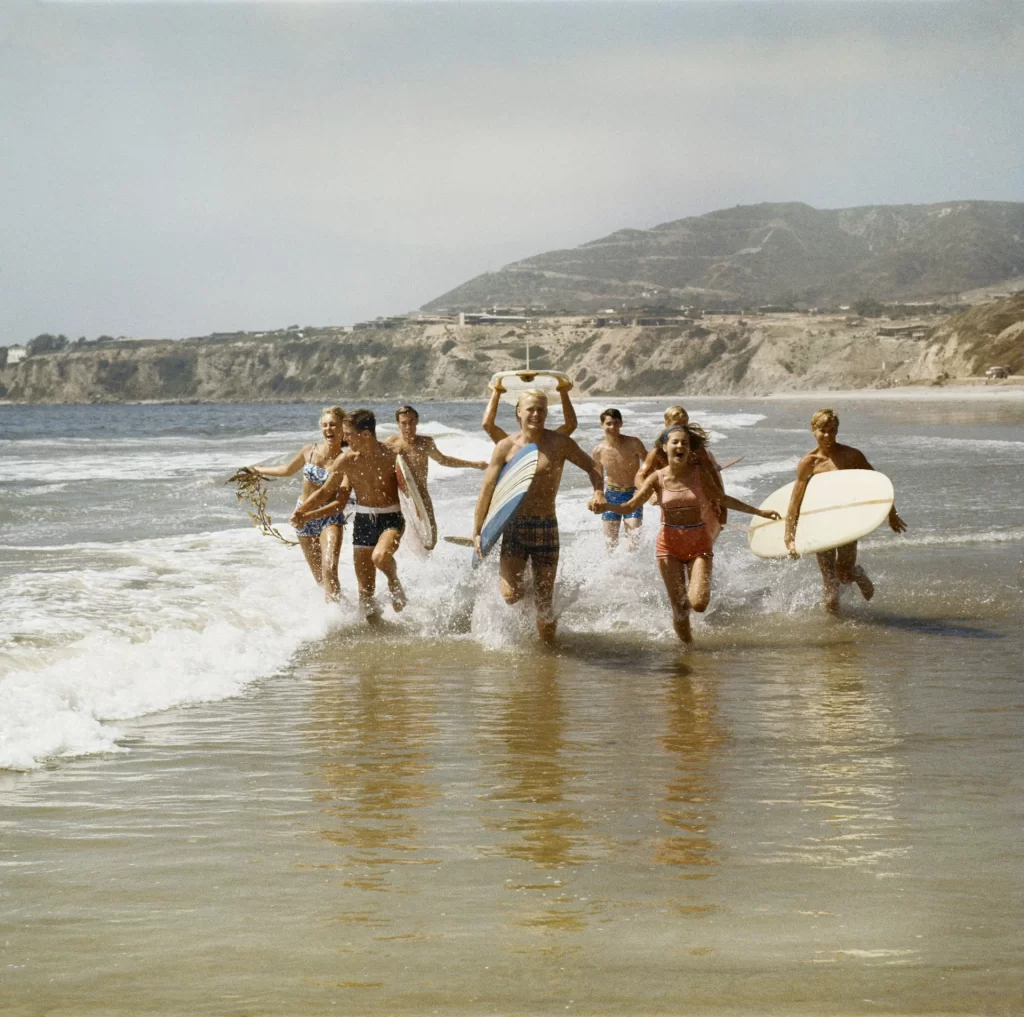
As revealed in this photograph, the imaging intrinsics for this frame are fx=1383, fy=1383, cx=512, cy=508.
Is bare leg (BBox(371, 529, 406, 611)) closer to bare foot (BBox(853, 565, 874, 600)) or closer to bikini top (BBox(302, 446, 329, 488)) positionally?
bikini top (BBox(302, 446, 329, 488))

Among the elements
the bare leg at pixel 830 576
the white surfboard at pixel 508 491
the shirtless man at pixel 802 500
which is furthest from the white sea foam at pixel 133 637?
Result: the bare leg at pixel 830 576

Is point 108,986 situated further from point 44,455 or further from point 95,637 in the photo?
point 44,455

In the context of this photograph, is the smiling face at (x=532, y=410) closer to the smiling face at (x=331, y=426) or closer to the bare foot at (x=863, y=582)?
the smiling face at (x=331, y=426)

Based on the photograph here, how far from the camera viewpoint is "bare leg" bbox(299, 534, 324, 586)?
31.9ft

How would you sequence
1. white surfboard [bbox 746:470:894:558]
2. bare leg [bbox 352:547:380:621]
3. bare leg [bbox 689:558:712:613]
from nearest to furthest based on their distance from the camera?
bare leg [bbox 689:558:712:613] < white surfboard [bbox 746:470:894:558] < bare leg [bbox 352:547:380:621]

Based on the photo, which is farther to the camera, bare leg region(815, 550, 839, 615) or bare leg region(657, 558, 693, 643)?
bare leg region(815, 550, 839, 615)

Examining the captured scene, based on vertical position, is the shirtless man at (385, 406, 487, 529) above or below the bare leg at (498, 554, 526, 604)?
above

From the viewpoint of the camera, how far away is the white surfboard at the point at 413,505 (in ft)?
30.6

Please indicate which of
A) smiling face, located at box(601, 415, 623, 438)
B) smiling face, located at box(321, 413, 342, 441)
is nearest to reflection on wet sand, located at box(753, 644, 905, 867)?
smiling face, located at box(321, 413, 342, 441)

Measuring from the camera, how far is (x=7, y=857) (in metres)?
4.07

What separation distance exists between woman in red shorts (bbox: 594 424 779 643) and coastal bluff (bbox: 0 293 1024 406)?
78.3m

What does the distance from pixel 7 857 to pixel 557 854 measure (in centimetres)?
162

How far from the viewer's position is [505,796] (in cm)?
473

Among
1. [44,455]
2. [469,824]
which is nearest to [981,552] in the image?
[469,824]
